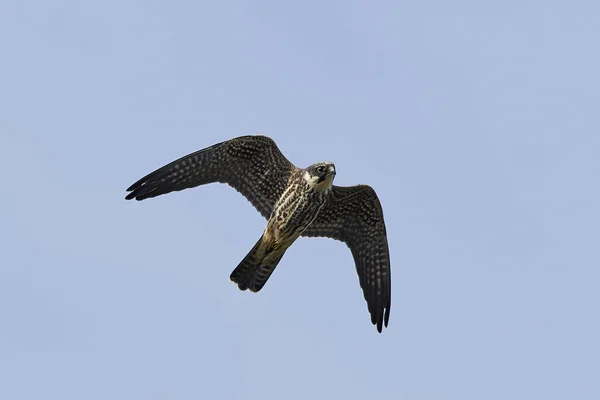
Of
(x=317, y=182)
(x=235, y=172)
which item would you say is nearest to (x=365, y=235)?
(x=317, y=182)

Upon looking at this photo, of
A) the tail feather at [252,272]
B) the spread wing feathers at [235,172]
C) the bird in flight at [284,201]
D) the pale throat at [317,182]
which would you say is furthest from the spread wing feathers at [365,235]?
the tail feather at [252,272]

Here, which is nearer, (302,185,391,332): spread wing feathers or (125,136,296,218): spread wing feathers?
(125,136,296,218): spread wing feathers

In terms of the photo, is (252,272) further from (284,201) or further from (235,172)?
(235,172)

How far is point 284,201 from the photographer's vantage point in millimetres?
24906

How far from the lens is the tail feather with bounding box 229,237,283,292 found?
82.3 ft

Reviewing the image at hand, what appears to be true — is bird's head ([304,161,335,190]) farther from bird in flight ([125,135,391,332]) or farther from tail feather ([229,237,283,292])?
tail feather ([229,237,283,292])

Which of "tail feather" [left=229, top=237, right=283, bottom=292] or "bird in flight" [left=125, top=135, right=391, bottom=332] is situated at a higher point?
"bird in flight" [left=125, top=135, right=391, bottom=332]

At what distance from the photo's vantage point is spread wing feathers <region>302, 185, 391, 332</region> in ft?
84.5

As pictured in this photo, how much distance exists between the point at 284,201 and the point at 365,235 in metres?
2.02

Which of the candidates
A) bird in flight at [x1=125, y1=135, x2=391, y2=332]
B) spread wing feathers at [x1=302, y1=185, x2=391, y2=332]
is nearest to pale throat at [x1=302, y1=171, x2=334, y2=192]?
bird in flight at [x1=125, y1=135, x2=391, y2=332]

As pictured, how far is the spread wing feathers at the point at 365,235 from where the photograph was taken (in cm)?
2575

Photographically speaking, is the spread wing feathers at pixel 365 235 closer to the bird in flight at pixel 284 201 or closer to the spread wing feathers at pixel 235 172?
the bird in flight at pixel 284 201

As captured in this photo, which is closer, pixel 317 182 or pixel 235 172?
pixel 317 182

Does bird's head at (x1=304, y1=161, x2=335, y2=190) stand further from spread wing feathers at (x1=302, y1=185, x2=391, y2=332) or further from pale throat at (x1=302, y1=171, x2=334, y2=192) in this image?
spread wing feathers at (x1=302, y1=185, x2=391, y2=332)
